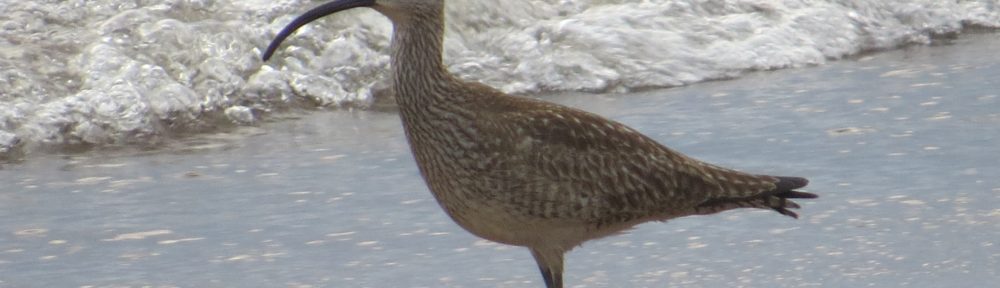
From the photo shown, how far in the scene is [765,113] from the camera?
9.19 m

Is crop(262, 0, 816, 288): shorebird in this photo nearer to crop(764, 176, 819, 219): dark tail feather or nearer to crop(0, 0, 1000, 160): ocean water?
crop(764, 176, 819, 219): dark tail feather

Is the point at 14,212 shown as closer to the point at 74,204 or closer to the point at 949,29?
the point at 74,204

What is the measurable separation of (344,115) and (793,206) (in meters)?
3.90

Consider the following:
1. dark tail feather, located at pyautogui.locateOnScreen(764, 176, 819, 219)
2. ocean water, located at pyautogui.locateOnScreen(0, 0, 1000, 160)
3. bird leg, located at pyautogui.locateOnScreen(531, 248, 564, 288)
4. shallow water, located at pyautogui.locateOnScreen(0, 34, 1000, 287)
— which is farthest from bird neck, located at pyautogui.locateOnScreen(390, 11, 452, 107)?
ocean water, located at pyautogui.locateOnScreen(0, 0, 1000, 160)

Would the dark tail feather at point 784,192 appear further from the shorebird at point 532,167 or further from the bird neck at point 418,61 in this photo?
the bird neck at point 418,61

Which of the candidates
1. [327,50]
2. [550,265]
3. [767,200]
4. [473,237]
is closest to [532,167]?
[550,265]

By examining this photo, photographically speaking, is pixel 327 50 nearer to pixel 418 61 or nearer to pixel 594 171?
pixel 418 61

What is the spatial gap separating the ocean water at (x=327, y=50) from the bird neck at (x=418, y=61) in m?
3.28

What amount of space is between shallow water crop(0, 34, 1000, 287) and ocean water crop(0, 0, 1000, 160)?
1.23 feet

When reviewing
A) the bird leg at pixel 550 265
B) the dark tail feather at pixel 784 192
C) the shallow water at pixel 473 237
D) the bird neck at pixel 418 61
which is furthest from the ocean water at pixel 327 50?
the dark tail feather at pixel 784 192

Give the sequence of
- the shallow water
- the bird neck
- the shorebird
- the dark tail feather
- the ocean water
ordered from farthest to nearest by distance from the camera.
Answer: the ocean water
the shallow water
the dark tail feather
the bird neck
the shorebird

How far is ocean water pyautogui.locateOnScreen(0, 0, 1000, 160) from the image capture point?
937cm

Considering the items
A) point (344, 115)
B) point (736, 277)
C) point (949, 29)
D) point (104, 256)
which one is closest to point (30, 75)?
point (344, 115)

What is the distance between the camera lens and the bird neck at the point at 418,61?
19.3ft
